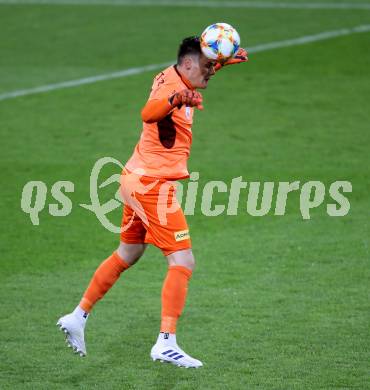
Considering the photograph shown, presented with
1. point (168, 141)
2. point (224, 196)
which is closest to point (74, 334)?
point (168, 141)

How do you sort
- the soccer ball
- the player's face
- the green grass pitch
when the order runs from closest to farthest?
the soccer ball < the player's face < the green grass pitch

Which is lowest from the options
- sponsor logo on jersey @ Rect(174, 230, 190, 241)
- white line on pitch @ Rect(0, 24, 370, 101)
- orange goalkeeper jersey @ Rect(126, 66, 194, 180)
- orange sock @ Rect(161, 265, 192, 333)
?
orange sock @ Rect(161, 265, 192, 333)

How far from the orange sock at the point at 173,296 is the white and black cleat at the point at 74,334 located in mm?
635

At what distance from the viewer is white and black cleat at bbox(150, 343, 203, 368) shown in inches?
260

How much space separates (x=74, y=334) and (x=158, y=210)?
1.04m

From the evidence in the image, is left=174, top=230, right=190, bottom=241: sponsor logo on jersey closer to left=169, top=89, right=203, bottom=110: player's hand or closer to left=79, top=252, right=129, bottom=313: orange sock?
left=79, top=252, right=129, bottom=313: orange sock

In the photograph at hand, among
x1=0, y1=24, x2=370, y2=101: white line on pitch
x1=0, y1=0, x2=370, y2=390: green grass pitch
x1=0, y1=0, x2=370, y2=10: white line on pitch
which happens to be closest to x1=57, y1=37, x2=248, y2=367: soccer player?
Result: x1=0, y1=0, x2=370, y2=390: green grass pitch

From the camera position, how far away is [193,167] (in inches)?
478

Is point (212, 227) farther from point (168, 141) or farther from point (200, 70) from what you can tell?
point (200, 70)

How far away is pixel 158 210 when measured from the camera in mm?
6828

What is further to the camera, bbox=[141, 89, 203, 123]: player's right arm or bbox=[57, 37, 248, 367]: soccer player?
bbox=[57, 37, 248, 367]: soccer player

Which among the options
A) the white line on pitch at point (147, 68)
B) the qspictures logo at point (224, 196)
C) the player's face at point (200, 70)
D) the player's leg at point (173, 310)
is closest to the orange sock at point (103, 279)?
the player's leg at point (173, 310)

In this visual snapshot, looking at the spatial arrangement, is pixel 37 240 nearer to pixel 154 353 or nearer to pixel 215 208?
pixel 215 208

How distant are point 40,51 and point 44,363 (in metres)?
11.2
